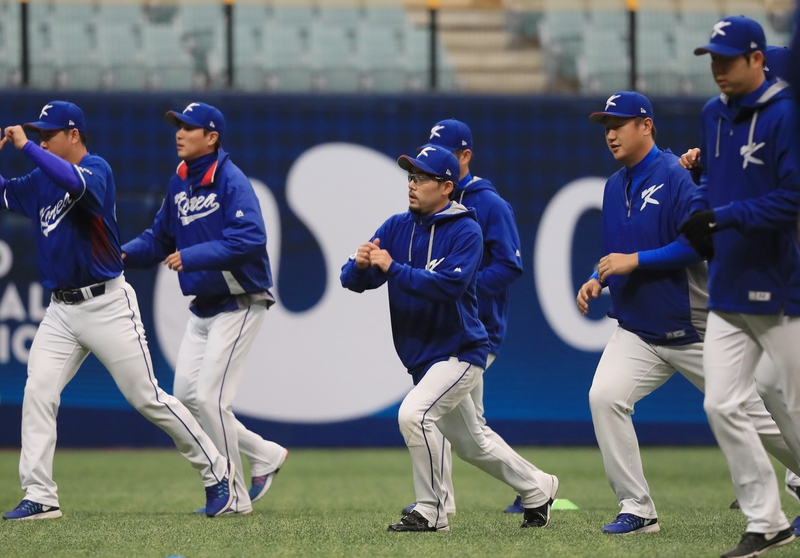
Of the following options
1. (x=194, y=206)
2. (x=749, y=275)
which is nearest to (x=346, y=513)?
(x=194, y=206)

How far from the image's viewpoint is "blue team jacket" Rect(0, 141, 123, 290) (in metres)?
5.87

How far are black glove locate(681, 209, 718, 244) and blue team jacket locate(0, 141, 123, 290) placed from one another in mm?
3179

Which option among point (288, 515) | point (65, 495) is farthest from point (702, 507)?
point (65, 495)

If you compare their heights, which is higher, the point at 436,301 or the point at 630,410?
the point at 436,301

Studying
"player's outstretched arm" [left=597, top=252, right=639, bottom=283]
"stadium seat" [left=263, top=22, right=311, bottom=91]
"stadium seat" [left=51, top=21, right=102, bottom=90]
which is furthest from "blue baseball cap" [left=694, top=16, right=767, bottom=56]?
"stadium seat" [left=51, top=21, right=102, bottom=90]

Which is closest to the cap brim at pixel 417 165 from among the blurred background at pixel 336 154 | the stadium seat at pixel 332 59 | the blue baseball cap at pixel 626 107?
the blue baseball cap at pixel 626 107

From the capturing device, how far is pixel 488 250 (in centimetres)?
609

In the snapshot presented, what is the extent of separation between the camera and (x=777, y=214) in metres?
4.12

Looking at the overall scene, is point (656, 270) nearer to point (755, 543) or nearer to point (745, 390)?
point (745, 390)

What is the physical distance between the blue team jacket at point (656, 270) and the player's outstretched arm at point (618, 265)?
27 centimetres

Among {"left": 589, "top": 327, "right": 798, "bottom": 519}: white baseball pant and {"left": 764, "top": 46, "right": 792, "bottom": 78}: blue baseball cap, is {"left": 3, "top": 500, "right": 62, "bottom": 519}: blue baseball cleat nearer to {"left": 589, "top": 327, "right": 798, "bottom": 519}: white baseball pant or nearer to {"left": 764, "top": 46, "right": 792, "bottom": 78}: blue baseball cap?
{"left": 589, "top": 327, "right": 798, "bottom": 519}: white baseball pant

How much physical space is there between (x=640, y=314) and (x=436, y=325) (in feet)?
Result: 3.24

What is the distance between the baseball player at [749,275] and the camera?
4.23 metres

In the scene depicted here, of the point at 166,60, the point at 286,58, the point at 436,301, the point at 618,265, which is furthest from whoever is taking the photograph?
the point at 286,58
